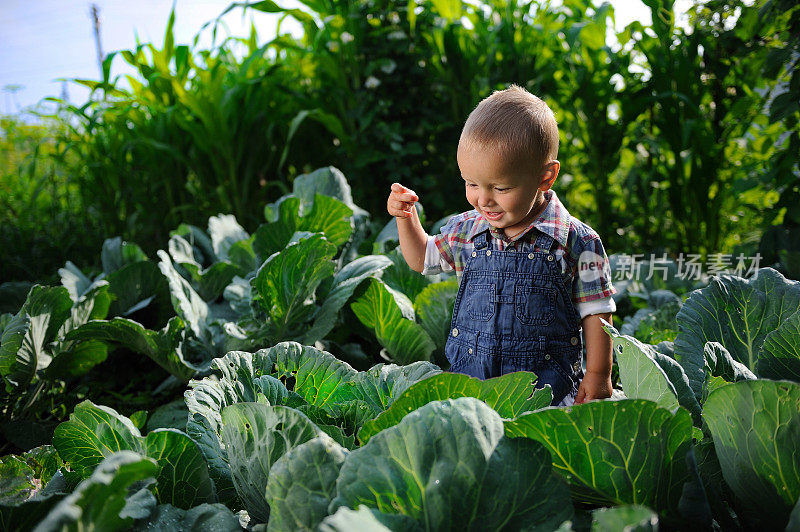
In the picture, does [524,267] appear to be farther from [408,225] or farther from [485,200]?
[408,225]

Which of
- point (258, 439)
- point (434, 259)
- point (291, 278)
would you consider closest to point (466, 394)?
point (258, 439)

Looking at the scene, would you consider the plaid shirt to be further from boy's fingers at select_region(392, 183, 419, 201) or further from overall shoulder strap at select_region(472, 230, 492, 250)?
boy's fingers at select_region(392, 183, 419, 201)

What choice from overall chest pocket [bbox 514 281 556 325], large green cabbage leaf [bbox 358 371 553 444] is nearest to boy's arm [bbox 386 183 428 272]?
overall chest pocket [bbox 514 281 556 325]

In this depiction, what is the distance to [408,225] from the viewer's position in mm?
1634

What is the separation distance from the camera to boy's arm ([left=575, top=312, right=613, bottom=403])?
4.61ft

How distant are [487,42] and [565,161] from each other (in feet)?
3.74

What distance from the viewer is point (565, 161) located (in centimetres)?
442

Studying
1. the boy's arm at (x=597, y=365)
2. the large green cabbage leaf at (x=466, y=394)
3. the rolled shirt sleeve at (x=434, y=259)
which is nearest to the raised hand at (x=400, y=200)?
the rolled shirt sleeve at (x=434, y=259)

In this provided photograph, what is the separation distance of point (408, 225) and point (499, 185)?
350mm

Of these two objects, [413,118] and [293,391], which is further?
[413,118]

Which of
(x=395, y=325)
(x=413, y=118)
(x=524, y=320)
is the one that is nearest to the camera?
(x=524, y=320)

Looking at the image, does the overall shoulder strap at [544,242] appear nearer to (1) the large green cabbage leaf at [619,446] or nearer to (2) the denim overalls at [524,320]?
(2) the denim overalls at [524,320]

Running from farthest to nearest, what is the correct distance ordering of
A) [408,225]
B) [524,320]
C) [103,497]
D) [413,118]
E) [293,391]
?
[413,118] < [408,225] < [524,320] < [293,391] < [103,497]

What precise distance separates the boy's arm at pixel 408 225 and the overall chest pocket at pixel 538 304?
35 cm
